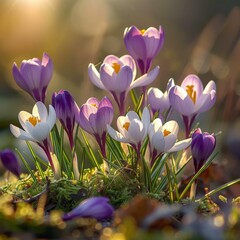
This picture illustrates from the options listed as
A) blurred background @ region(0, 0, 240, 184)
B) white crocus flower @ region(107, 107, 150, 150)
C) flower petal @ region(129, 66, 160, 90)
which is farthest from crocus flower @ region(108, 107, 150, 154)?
blurred background @ region(0, 0, 240, 184)

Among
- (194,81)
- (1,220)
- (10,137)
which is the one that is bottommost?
(10,137)

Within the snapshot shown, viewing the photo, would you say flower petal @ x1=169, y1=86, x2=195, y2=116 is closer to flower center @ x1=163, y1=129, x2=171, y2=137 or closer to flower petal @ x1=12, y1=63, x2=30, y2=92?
flower center @ x1=163, y1=129, x2=171, y2=137

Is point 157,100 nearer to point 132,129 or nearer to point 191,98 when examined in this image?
point 191,98

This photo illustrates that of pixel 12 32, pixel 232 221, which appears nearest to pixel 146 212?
pixel 232 221

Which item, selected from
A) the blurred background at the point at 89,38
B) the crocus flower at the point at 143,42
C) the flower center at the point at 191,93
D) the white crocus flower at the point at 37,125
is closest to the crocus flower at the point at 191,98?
the flower center at the point at 191,93

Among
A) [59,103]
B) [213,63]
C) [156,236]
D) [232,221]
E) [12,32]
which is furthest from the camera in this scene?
[12,32]

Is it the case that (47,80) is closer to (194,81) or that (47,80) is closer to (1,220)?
(194,81)
